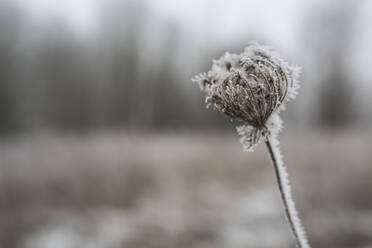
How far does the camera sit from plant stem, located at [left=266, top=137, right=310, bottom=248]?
1115 mm

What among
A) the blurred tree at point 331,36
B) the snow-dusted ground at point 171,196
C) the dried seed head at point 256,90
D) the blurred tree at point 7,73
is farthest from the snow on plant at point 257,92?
the blurred tree at point 7,73

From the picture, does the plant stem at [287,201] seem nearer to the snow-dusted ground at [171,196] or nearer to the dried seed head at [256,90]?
the dried seed head at [256,90]

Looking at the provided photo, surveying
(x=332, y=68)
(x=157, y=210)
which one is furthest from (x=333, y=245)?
(x=332, y=68)

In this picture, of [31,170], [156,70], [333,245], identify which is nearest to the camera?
[333,245]

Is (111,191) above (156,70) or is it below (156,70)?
below

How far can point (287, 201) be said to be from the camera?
1.18 m

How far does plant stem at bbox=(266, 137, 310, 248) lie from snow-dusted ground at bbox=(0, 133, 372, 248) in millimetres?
6962

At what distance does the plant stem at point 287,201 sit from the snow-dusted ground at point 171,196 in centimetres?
696

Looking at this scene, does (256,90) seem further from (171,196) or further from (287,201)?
(171,196)

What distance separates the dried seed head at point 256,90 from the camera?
131cm

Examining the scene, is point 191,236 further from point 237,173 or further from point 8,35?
point 8,35

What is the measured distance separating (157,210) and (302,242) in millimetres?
9090

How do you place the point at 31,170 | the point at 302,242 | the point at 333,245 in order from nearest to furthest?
the point at 302,242 → the point at 333,245 → the point at 31,170

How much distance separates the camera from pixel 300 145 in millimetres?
14695
